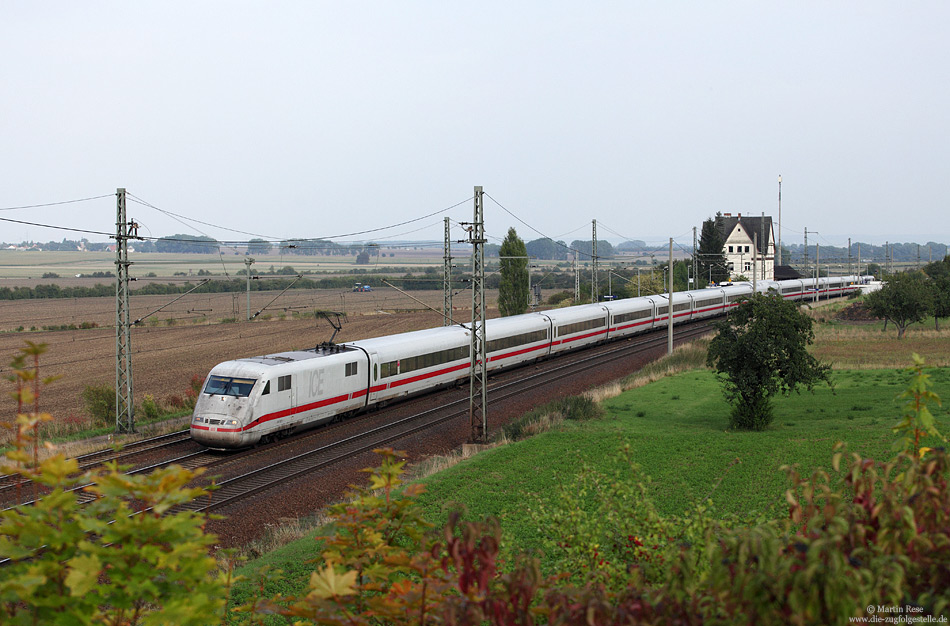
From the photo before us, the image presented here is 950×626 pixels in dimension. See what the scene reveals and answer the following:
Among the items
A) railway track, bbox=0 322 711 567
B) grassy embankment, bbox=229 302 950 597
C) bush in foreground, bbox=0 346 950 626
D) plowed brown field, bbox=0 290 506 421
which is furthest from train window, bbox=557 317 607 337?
bush in foreground, bbox=0 346 950 626

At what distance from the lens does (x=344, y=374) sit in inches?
1038

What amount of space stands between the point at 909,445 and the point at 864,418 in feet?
68.4

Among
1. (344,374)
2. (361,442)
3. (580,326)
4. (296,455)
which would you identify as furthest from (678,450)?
(580,326)

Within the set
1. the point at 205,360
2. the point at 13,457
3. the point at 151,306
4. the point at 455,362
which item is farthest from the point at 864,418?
the point at 151,306

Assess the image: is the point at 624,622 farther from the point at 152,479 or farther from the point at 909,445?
the point at 909,445

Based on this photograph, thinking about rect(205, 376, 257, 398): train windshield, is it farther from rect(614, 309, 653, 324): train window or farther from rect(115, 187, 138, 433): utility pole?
rect(614, 309, 653, 324): train window

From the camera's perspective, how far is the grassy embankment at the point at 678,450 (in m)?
14.3

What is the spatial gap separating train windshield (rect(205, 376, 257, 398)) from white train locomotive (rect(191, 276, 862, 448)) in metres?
0.03

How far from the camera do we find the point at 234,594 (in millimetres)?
11852

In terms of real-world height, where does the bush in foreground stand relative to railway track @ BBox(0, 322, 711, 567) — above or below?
above

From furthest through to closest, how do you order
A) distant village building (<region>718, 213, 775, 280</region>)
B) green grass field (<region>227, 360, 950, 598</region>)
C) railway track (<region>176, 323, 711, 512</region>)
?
distant village building (<region>718, 213, 775, 280</region>) < railway track (<region>176, 323, 711, 512</region>) < green grass field (<region>227, 360, 950, 598</region>)

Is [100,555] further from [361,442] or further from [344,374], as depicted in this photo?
[344,374]

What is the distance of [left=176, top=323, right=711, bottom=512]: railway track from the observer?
63.0ft

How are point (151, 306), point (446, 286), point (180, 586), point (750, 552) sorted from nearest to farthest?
point (750, 552) < point (180, 586) < point (446, 286) < point (151, 306)
